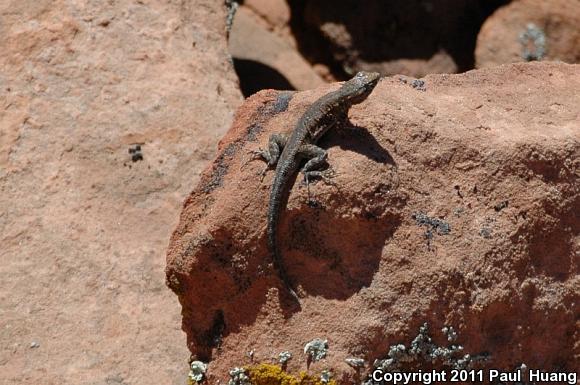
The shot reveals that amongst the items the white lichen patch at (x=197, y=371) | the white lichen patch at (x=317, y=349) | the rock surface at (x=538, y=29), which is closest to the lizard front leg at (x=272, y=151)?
the white lichen patch at (x=317, y=349)

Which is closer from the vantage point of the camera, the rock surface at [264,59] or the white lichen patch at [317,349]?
the white lichen patch at [317,349]

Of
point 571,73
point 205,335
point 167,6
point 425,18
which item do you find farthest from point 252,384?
point 425,18

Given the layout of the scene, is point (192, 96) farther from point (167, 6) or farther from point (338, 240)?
point (338, 240)

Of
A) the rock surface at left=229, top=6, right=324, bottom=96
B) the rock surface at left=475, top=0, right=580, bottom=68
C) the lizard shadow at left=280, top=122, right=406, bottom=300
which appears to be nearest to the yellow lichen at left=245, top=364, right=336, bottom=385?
the lizard shadow at left=280, top=122, right=406, bottom=300

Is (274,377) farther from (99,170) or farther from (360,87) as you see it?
(99,170)

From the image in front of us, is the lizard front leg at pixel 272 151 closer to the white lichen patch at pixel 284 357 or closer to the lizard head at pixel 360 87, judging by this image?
the lizard head at pixel 360 87

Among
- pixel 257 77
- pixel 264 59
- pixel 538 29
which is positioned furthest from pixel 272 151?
pixel 538 29

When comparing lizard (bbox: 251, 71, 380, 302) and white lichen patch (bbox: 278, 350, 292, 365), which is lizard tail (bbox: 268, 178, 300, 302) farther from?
white lichen patch (bbox: 278, 350, 292, 365)
